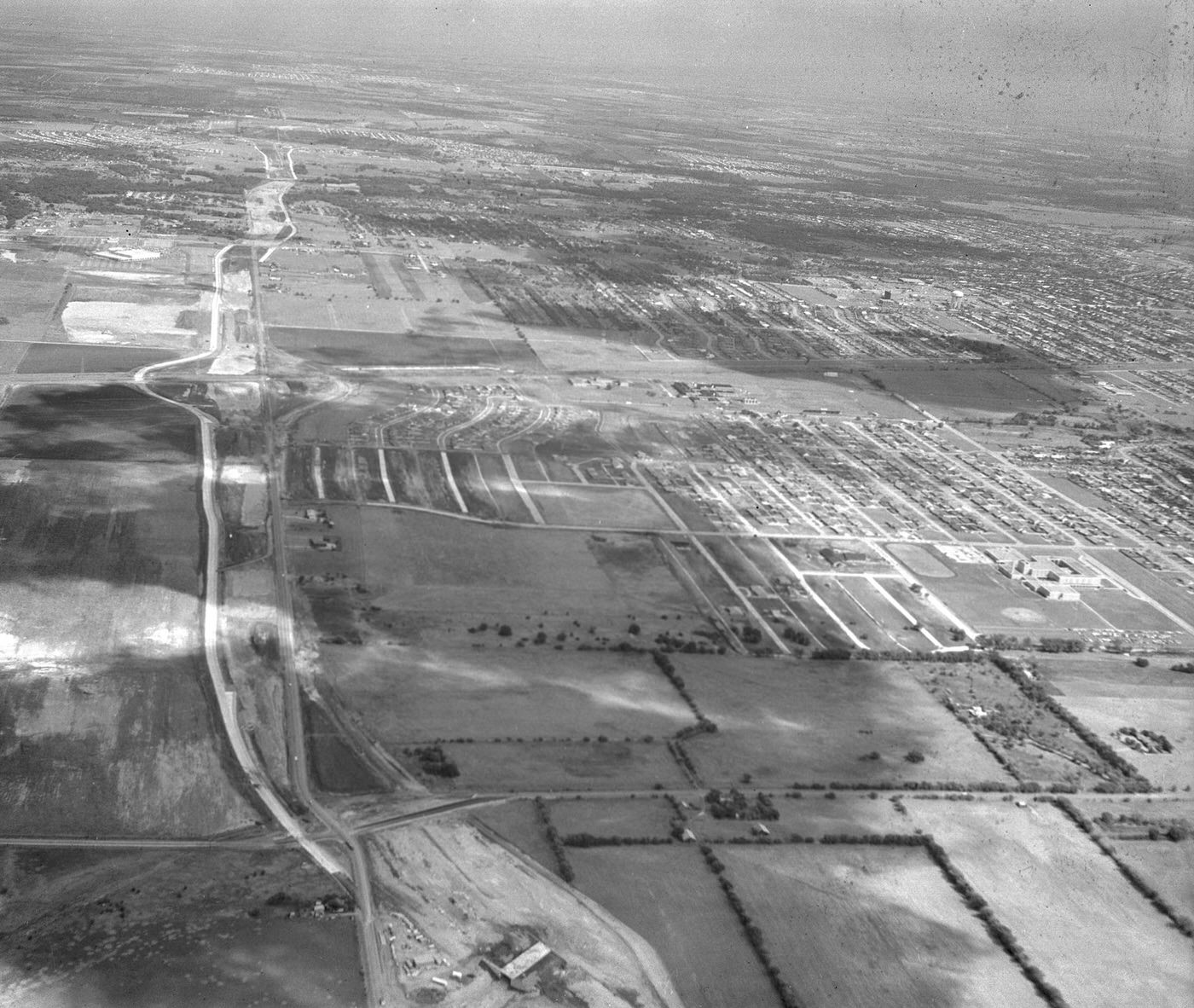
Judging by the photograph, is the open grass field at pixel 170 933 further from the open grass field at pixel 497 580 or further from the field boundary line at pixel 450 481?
the field boundary line at pixel 450 481

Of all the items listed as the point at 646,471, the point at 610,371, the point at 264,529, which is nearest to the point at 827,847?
the point at 264,529

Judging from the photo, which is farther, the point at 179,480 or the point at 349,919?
the point at 179,480

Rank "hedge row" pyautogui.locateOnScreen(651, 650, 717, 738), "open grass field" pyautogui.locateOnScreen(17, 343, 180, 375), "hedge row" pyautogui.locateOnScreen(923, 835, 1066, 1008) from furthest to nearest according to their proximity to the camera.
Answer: "open grass field" pyautogui.locateOnScreen(17, 343, 180, 375) < "hedge row" pyautogui.locateOnScreen(651, 650, 717, 738) < "hedge row" pyautogui.locateOnScreen(923, 835, 1066, 1008)

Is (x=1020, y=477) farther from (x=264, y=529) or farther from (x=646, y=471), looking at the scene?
(x=264, y=529)

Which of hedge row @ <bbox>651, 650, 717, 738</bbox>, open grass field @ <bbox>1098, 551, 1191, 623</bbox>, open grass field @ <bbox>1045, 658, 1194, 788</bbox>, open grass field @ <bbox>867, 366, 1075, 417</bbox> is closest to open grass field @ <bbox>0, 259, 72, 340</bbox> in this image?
hedge row @ <bbox>651, 650, 717, 738</bbox>

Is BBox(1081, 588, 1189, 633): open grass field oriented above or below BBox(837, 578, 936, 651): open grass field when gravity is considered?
above

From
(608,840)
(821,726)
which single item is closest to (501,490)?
(821,726)

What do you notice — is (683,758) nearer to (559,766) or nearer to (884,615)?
(559,766)

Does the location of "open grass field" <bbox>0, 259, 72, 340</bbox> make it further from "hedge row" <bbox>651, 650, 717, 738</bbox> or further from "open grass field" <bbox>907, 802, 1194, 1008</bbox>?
"open grass field" <bbox>907, 802, 1194, 1008</bbox>
